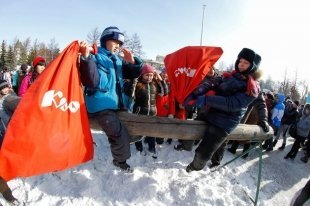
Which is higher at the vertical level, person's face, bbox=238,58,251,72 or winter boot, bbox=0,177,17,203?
person's face, bbox=238,58,251,72

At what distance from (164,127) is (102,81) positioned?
109 centimetres

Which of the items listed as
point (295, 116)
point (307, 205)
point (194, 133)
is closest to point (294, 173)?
point (307, 205)

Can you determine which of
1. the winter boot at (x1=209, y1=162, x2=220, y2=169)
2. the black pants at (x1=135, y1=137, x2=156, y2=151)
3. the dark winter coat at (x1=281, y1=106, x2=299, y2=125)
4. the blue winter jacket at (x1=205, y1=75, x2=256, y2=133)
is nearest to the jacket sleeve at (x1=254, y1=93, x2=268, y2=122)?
the blue winter jacket at (x1=205, y1=75, x2=256, y2=133)

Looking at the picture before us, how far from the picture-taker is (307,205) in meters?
5.51

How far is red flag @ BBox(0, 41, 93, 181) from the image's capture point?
2.68 m

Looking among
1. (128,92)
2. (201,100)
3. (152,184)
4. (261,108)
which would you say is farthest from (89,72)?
(261,108)

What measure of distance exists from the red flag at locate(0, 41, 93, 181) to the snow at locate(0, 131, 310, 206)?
1453 millimetres

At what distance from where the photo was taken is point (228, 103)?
379 centimetres

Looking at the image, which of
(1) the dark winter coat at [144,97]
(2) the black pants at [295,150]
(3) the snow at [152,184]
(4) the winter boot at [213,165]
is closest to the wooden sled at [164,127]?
(3) the snow at [152,184]

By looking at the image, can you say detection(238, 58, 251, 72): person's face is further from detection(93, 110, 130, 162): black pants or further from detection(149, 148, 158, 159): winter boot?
detection(149, 148, 158, 159): winter boot

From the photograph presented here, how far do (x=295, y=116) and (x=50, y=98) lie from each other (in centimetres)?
890

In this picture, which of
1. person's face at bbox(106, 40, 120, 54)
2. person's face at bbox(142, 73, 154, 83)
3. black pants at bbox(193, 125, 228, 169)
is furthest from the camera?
person's face at bbox(142, 73, 154, 83)

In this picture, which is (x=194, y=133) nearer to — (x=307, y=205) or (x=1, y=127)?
(x=1, y=127)

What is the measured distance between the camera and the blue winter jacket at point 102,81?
3.13 m
